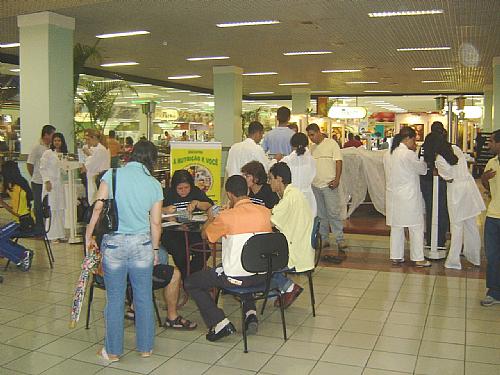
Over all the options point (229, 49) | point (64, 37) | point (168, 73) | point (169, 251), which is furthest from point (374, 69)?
point (169, 251)

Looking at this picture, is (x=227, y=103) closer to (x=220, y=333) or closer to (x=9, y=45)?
(x=9, y=45)

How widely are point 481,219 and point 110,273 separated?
24.8 feet

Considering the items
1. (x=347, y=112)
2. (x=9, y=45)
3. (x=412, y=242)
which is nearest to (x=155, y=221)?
(x=412, y=242)

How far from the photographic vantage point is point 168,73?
54.5 feet

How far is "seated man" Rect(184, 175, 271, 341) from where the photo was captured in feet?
13.0

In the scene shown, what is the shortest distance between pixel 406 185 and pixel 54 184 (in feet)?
15.0

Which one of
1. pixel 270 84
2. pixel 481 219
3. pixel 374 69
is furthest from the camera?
pixel 270 84

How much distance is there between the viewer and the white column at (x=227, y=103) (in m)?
14.9

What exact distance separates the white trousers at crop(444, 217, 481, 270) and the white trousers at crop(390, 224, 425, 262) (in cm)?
32

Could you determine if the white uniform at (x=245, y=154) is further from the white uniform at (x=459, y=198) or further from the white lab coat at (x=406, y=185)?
the white uniform at (x=459, y=198)

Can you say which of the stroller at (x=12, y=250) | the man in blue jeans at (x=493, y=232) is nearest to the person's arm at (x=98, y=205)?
the stroller at (x=12, y=250)

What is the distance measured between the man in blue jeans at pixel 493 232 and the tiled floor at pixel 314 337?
176mm

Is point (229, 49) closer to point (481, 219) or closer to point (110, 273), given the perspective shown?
point (481, 219)

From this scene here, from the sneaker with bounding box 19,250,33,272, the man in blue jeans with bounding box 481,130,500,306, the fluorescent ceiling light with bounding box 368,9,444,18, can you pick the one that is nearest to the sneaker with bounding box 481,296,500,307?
the man in blue jeans with bounding box 481,130,500,306
